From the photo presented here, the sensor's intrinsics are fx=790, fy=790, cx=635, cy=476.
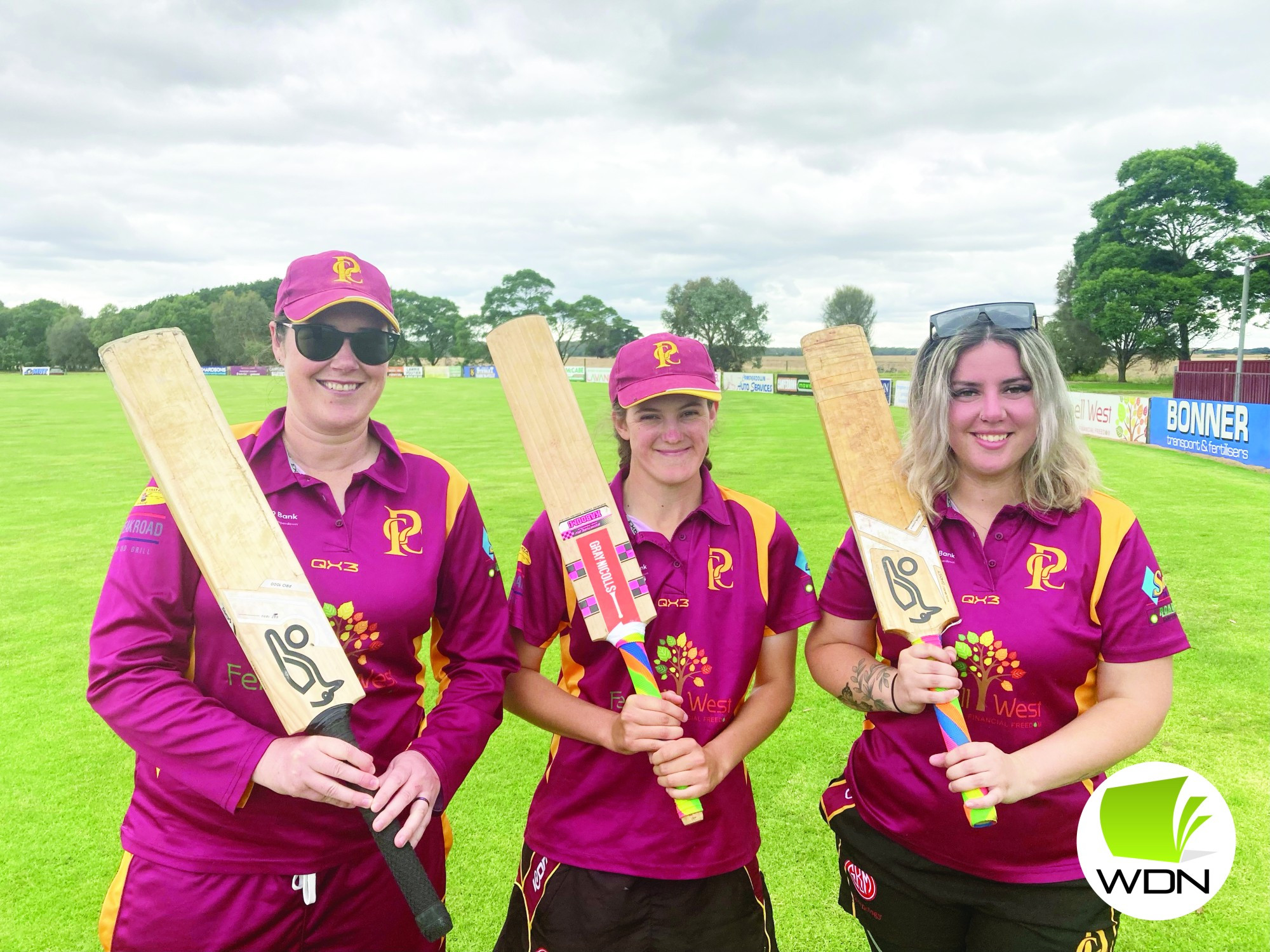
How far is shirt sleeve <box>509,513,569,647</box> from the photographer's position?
1.86m

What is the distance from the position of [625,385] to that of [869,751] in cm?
103

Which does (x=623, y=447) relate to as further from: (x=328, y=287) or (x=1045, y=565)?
(x=1045, y=565)

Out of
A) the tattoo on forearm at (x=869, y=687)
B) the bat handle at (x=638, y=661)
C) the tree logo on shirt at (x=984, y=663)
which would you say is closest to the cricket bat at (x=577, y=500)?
the bat handle at (x=638, y=661)

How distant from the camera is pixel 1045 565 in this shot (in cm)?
164

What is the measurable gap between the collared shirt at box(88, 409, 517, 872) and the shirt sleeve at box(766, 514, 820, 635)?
0.62m

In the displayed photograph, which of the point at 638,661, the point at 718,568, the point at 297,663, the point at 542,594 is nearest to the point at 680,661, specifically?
the point at 638,661

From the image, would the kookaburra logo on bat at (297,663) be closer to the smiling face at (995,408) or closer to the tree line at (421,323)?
the smiling face at (995,408)

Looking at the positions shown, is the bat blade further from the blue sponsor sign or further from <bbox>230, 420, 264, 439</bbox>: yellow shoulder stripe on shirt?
the blue sponsor sign

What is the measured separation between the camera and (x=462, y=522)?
177cm

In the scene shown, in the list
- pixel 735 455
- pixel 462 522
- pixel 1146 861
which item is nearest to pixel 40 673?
pixel 462 522

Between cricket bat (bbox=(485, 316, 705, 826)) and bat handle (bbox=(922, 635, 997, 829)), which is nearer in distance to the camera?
bat handle (bbox=(922, 635, 997, 829))

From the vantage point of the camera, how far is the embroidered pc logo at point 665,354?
1817 mm

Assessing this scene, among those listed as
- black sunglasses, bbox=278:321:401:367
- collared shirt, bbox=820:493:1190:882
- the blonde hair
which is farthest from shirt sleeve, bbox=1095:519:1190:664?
black sunglasses, bbox=278:321:401:367

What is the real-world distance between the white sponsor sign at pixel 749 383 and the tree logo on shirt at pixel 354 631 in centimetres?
3364
